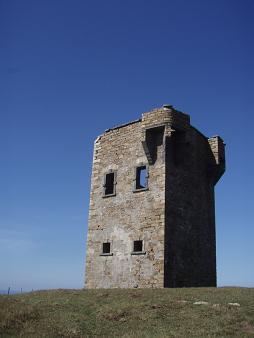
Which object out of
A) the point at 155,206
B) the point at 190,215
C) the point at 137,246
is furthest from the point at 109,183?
the point at 190,215

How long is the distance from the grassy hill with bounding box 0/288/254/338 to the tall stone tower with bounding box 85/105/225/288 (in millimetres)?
3802

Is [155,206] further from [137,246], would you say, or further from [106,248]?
[106,248]

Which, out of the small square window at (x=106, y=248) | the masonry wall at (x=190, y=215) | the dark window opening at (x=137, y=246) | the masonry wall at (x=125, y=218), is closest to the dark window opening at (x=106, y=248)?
the small square window at (x=106, y=248)

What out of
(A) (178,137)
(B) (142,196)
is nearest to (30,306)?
(B) (142,196)

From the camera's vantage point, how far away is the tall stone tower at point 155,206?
62.0ft

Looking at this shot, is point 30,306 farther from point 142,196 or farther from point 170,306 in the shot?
A: point 142,196

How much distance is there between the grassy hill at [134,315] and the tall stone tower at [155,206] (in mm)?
3802

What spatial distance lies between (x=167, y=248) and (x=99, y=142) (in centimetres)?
822

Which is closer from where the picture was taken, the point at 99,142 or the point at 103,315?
the point at 103,315

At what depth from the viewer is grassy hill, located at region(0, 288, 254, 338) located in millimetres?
10556

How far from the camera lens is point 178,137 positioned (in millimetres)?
20688

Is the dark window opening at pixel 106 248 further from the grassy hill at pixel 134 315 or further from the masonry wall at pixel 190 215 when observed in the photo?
the grassy hill at pixel 134 315

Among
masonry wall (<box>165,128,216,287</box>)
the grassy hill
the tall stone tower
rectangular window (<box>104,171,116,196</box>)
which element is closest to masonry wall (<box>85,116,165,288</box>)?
the tall stone tower

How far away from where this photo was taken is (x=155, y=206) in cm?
1927
